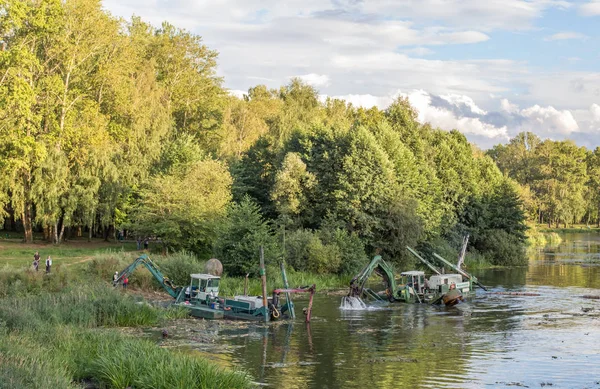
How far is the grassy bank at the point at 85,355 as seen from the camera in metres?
20.4

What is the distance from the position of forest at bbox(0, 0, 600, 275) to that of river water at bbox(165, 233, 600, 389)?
15265 mm

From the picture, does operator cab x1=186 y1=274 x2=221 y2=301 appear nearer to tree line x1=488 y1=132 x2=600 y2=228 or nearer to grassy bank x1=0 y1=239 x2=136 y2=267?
grassy bank x1=0 y1=239 x2=136 y2=267

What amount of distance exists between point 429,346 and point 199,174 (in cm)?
4032

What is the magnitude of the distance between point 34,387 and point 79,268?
112ft

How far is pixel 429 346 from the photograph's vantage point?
33.5 meters

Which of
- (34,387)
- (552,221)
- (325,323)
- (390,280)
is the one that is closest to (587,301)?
(390,280)

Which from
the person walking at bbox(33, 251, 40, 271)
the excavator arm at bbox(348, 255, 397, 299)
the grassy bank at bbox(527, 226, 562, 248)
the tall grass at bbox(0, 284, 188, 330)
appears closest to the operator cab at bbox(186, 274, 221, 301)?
the tall grass at bbox(0, 284, 188, 330)

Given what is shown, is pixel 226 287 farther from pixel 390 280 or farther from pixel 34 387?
pixel 34 387

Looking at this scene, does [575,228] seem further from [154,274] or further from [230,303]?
[230,303]

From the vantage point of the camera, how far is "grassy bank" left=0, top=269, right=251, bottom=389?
20359 millimetres

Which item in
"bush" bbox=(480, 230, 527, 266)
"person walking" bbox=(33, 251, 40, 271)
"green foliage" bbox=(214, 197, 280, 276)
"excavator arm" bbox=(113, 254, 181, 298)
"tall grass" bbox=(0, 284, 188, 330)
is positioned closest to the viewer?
"tall grass" bbox=(0, 284, 188, 330)

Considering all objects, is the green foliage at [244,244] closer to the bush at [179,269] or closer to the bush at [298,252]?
the bush at [179,269]

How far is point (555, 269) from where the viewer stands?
72375 mm

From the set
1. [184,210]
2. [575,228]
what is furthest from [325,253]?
[575,228]
